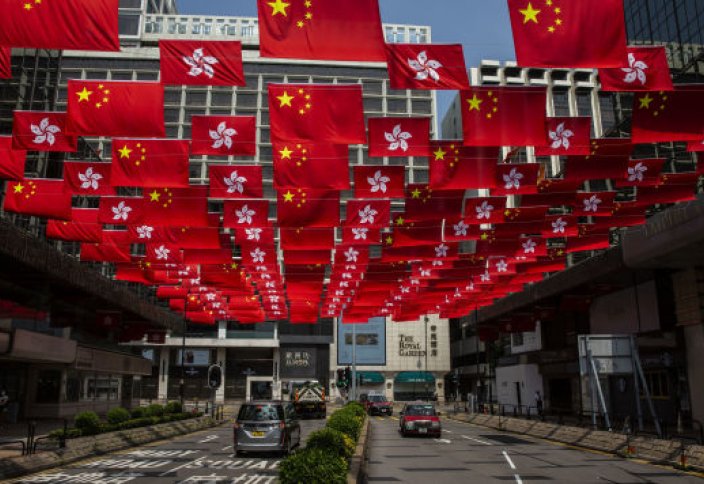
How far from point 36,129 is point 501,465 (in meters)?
15.1

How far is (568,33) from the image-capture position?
388 inches

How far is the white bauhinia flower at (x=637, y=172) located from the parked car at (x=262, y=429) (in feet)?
41.4

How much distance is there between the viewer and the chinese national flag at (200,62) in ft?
34.6

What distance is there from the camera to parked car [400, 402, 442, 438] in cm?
2705

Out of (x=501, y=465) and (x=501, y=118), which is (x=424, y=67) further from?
(x=501, y=465)

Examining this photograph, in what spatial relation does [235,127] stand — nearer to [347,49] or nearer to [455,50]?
[347,49]

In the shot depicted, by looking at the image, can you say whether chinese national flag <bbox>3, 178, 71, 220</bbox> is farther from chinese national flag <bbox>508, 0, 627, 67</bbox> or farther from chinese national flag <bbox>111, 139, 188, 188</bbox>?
chinese national flag <bbox>508, 0, 627, 67</bbox>

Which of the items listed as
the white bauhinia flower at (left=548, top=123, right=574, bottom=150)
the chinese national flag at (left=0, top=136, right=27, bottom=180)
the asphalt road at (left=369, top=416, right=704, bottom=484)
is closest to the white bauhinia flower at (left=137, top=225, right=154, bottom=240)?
the chinese national flag at (left=0, top=136, right=27, bottom=180)

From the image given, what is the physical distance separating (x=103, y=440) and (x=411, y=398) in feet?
223

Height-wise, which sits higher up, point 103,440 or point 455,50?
point 455,50

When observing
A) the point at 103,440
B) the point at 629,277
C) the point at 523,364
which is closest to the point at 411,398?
the point at 523,364

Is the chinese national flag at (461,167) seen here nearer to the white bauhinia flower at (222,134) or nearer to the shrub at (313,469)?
the white bauhinia flower at (222,134)

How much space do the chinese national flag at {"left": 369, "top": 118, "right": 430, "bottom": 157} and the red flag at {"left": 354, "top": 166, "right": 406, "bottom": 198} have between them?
91.2 inches

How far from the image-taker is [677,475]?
611 inches
